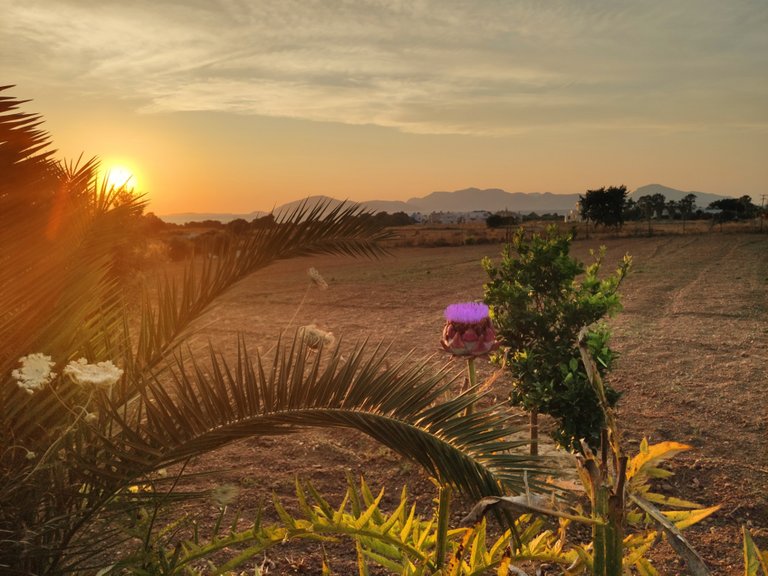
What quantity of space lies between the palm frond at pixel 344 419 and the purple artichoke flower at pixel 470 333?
1933 millimetres

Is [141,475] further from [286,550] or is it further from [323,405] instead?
[286,550]

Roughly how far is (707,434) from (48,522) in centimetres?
478

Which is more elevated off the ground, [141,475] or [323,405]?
[323,405]

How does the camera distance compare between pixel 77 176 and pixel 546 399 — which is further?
pixel 546 399

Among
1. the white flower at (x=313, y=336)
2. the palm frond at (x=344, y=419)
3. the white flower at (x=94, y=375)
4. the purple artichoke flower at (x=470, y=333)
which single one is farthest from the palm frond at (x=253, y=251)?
the purple artichoke flower at (x=470, y=333)

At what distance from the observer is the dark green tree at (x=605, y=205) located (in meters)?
46.4

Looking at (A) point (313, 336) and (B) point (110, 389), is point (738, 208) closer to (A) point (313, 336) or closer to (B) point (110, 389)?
(A) point (313, 336)

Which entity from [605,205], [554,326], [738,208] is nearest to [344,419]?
[554,326]

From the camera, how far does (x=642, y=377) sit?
667 cm

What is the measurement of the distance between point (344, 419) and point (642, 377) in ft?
17.7

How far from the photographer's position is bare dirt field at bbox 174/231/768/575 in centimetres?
410

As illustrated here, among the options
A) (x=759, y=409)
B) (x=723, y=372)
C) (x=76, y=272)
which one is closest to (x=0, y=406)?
(x=76, y=272)

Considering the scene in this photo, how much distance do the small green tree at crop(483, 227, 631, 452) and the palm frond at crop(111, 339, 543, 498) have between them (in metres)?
1.82

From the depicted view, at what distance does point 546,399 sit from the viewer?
3.80 meters
